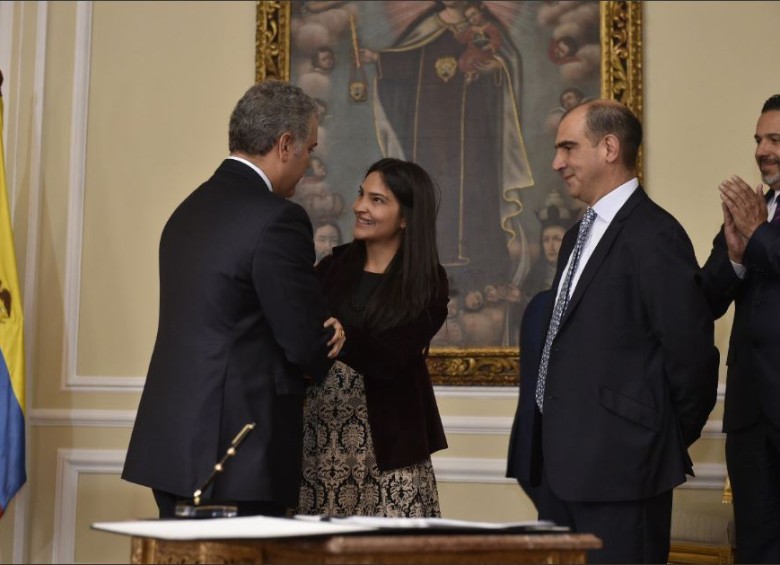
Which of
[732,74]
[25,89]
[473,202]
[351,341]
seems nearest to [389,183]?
[351,341]

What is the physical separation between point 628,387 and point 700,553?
4.94ft

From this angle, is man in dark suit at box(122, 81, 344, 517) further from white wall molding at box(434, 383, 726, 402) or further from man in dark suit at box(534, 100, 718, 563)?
white wall molding at box(434, 383, 726, 402)

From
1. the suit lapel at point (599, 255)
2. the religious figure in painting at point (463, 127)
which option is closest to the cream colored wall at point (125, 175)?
the religious figure in painting at point (463, 127)

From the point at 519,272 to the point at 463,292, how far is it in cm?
29

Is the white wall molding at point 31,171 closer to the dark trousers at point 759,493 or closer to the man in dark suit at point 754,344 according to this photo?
the man in dark suit at point 754,344

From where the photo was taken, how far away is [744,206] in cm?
370

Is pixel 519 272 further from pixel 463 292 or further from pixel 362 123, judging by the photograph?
pixel 362 123

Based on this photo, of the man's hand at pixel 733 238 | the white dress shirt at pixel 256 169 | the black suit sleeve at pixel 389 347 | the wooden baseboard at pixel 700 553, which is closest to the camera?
the white dress shirt at pixel 256 169

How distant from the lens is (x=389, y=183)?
4.11m

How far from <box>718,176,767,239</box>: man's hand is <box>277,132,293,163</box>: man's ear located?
144 cm

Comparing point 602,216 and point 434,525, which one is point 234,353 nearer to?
point 434,525

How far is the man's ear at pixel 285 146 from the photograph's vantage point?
3.45 metres

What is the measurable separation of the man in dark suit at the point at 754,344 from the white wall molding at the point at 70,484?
10.1ft

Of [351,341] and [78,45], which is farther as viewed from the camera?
[78,45]
